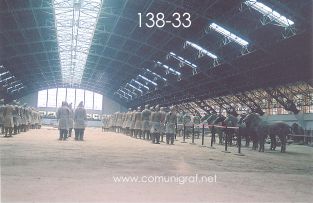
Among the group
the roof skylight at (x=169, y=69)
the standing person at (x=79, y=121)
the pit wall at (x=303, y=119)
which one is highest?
the roof skylight at (x=169, y=69)

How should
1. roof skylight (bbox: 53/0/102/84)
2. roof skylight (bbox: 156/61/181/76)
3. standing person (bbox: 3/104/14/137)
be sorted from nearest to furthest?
1. standing person (bbox: 3/104/14/137)
2. roof skylight (bbox: 53/0/102/84)
3. roof skylight (bbox: 156/61/181/76)

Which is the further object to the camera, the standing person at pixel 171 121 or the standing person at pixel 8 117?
the standing person at pixel 8 117

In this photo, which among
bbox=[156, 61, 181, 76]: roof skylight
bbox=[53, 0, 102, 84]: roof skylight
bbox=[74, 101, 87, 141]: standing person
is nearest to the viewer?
bbox=[74, 101, 87, 141]: standing person

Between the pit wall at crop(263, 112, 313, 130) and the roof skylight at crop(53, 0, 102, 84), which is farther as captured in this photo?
the pit wall at crop(263, 112, 313, 130)

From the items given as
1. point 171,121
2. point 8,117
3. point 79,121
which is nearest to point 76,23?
point 8,117

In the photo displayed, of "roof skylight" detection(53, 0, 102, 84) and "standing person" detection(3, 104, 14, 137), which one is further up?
"roof skylight" detection(53, 0, 102, 84)

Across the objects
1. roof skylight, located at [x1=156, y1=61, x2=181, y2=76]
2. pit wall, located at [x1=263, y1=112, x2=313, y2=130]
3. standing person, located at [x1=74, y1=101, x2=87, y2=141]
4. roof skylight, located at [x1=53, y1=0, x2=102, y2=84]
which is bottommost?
standing person, located at [x1=74, y1=101, x2=87, y2=141]

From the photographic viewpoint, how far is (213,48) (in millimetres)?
29594

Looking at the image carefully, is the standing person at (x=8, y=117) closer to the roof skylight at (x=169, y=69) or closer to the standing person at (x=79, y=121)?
the standing person at (x=79, y=121)

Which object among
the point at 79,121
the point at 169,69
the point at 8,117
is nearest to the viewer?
the point at 8,117

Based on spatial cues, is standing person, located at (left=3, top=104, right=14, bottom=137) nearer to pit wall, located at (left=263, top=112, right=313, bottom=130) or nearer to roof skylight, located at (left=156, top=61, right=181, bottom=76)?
roof skylight, located at (left=156, top=61, right=181, bottom=76)

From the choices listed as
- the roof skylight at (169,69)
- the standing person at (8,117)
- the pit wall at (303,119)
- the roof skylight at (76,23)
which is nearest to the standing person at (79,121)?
the standing person at (8,117)

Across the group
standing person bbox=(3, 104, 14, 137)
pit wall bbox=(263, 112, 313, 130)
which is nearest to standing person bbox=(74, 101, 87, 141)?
standing person bbox=(3, 104, 14, 137)

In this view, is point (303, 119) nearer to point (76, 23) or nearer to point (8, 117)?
point (76, 23)
